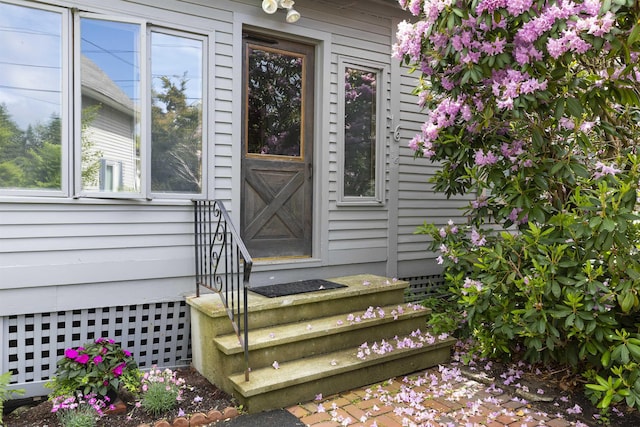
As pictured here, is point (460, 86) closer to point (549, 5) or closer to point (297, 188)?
point (549, 5)

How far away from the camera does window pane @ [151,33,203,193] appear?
360cm

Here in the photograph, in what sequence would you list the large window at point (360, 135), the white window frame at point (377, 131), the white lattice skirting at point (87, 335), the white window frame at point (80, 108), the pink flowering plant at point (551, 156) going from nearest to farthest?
1. the pink flowering plant at point (551, 156)
2. the white lattice skirting at point (87, 335)
3. the white window frame at point (80, 108)
4. the white window frame at point (377, 131)
5. the large window at point (360, 135)

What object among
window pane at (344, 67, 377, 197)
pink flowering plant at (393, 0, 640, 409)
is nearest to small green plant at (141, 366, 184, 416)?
pink flowering plant at (393, 0, 640, 409)

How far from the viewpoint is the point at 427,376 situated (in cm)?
353

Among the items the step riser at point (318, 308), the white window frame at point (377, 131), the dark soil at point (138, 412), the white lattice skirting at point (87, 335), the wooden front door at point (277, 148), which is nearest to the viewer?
the dark soil at point (138, 412)

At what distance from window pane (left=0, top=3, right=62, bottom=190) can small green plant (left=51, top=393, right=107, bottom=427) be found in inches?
56.4

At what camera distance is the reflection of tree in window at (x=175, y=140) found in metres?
3.61

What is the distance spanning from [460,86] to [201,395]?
277 cm

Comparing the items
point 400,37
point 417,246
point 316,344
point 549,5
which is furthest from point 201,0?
point 417,246

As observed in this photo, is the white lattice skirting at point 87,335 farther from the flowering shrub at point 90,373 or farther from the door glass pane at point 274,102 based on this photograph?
the door glass pane at point 274,102

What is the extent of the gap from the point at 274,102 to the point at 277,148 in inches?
16.9

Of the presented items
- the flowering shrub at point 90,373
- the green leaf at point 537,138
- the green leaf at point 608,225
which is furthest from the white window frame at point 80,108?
the green leaf at point 608,225

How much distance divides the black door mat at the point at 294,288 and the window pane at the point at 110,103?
50.6 inches

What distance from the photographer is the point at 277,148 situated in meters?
4.34
